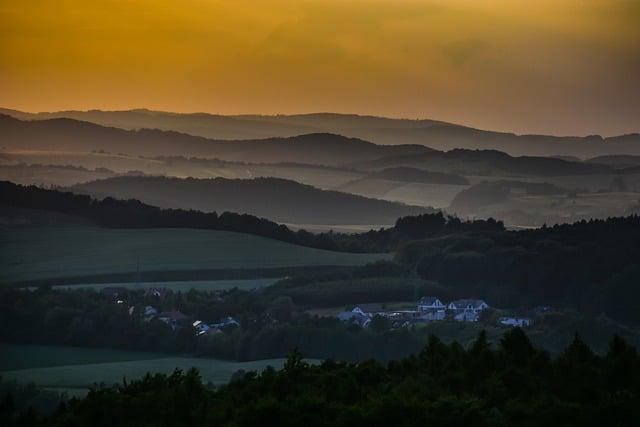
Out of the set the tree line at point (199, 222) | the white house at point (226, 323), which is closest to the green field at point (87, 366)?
the white house at point (226, 323)

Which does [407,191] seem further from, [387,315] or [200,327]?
[200,327]

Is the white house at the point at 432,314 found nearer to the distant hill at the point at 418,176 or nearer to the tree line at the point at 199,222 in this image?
the tree line at the point at 199,222

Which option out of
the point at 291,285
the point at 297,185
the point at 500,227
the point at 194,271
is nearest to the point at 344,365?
the point at 291,285

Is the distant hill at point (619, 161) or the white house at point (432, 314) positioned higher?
the distant hill at point (619, 161)

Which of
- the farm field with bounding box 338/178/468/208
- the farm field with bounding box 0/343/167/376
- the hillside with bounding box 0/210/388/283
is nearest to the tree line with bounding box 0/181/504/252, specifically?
the hillside with bounding box 0/210/388/283

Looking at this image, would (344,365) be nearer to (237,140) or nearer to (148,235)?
(148,235)

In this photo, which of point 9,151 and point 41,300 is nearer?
point 41,300
